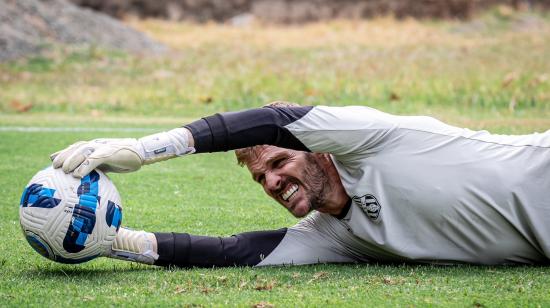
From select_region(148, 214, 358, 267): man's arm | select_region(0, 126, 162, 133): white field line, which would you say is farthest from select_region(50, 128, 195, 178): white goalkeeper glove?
select_region(0, 126, 162, 133): white field line

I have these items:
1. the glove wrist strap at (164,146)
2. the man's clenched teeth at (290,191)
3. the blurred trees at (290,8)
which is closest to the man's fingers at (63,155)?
the glove wrist strap at (164,146)

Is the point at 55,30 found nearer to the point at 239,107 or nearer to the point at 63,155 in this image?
the point at 239,107

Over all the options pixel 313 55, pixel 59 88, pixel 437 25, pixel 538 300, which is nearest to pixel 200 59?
pixel 313 55

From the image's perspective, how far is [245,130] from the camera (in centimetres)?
485

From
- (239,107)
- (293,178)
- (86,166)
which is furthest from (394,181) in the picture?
(239,107)

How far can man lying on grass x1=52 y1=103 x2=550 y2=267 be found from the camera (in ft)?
16.3

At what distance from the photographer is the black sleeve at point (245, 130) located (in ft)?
15.8

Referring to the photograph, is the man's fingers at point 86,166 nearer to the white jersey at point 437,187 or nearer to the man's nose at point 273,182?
the man's nose at point 273,182

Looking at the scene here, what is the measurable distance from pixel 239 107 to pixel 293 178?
9702mm

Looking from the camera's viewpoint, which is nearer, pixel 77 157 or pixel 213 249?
pixel 77 157

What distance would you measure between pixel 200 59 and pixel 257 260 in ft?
50.6

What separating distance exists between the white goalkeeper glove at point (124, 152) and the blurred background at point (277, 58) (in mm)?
8268

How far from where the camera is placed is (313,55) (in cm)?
2097

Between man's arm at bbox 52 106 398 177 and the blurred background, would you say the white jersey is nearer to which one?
man's arm at bbox 52 106 398 177
